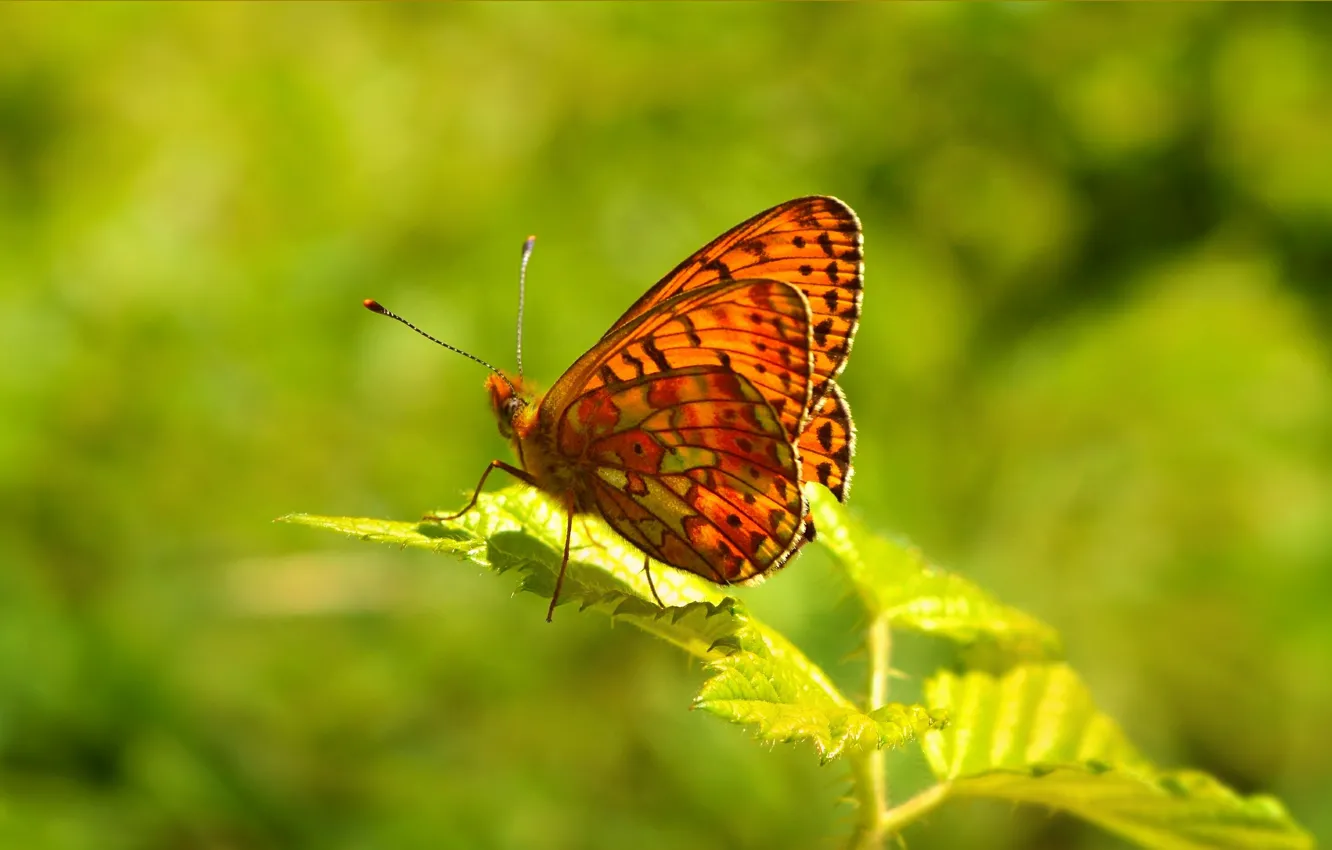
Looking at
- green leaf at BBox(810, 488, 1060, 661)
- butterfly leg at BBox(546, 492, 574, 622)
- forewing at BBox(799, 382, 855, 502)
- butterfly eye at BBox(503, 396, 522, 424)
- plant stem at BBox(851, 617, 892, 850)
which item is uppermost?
forewing at BBox(799, 382, 855, 502)

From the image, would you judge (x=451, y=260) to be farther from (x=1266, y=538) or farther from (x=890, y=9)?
(x=1266, y=538)

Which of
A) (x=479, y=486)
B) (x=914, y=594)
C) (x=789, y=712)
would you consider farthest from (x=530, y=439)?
(x=789, y=712)

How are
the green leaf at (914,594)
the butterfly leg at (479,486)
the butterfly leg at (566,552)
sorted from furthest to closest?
the green leaf at (914,594)
the butterfly leg at (479,486)
the butterfly leg at (566,552)

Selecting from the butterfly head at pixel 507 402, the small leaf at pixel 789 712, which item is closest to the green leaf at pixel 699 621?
the small leaf at pixel 789 712

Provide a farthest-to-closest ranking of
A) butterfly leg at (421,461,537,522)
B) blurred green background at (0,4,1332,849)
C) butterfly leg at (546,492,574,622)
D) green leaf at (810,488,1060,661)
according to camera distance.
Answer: blurred green background at (0,4,1332,849)
green leaf at (810,488,1060,661)
butterfly leg at (421,461,537,522)
butterfly leg at (546,492,574,622)

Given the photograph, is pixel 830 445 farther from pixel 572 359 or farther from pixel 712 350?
pixel 572 359

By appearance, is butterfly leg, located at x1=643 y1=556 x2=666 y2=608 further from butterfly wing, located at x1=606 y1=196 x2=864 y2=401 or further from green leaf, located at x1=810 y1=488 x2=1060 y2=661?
butterfly wing, located at x1=606 y1=196 x2=864 y2=401

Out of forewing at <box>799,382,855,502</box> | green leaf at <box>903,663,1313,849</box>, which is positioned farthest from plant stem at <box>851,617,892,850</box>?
forewing at <box>799,382,855,502</box>

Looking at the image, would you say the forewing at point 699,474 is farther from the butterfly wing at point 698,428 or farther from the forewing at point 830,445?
the forewing at point 830,445
